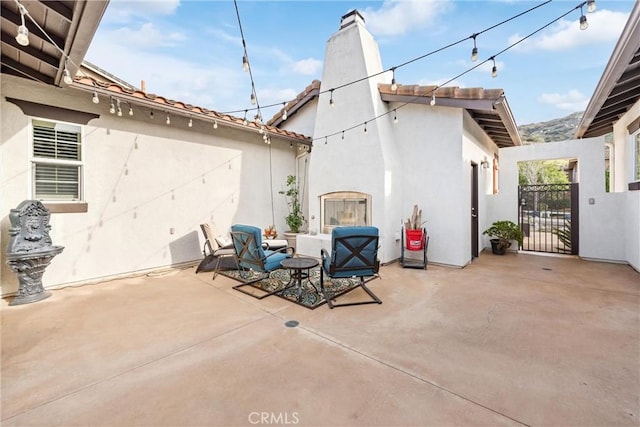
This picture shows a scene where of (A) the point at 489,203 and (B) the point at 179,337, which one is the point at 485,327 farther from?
(A) the point at 489,203

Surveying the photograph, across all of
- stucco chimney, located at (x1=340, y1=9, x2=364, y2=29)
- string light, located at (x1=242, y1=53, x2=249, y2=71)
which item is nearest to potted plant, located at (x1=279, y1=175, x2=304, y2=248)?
→ stucco chimney, located at (x1=340, y1=9, x2=364, y2=29)

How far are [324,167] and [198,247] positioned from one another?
11.6 ft

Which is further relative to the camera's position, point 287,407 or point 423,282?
point 423,282

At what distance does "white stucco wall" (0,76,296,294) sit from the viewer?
4195mm

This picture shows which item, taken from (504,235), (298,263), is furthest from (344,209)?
(504,235)

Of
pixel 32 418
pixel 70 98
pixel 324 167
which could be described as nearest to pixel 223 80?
pixel 70 98

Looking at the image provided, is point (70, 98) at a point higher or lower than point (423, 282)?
higher

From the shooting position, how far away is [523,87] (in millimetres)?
5926

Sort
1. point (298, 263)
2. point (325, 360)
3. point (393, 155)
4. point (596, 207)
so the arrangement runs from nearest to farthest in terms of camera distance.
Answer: point (325, 360) < point (298, 263) < point (393, 155) < point (596, 207)

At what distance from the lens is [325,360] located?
8.05 feet

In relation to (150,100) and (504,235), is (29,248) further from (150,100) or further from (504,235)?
(504,235)

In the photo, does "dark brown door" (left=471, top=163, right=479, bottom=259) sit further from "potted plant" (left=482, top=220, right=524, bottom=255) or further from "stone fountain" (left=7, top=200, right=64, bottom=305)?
"stone fountain" (left=7, top=200, right=64, bottom=305)

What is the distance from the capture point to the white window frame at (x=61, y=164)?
14.1 ft

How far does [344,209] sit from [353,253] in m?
2.84
